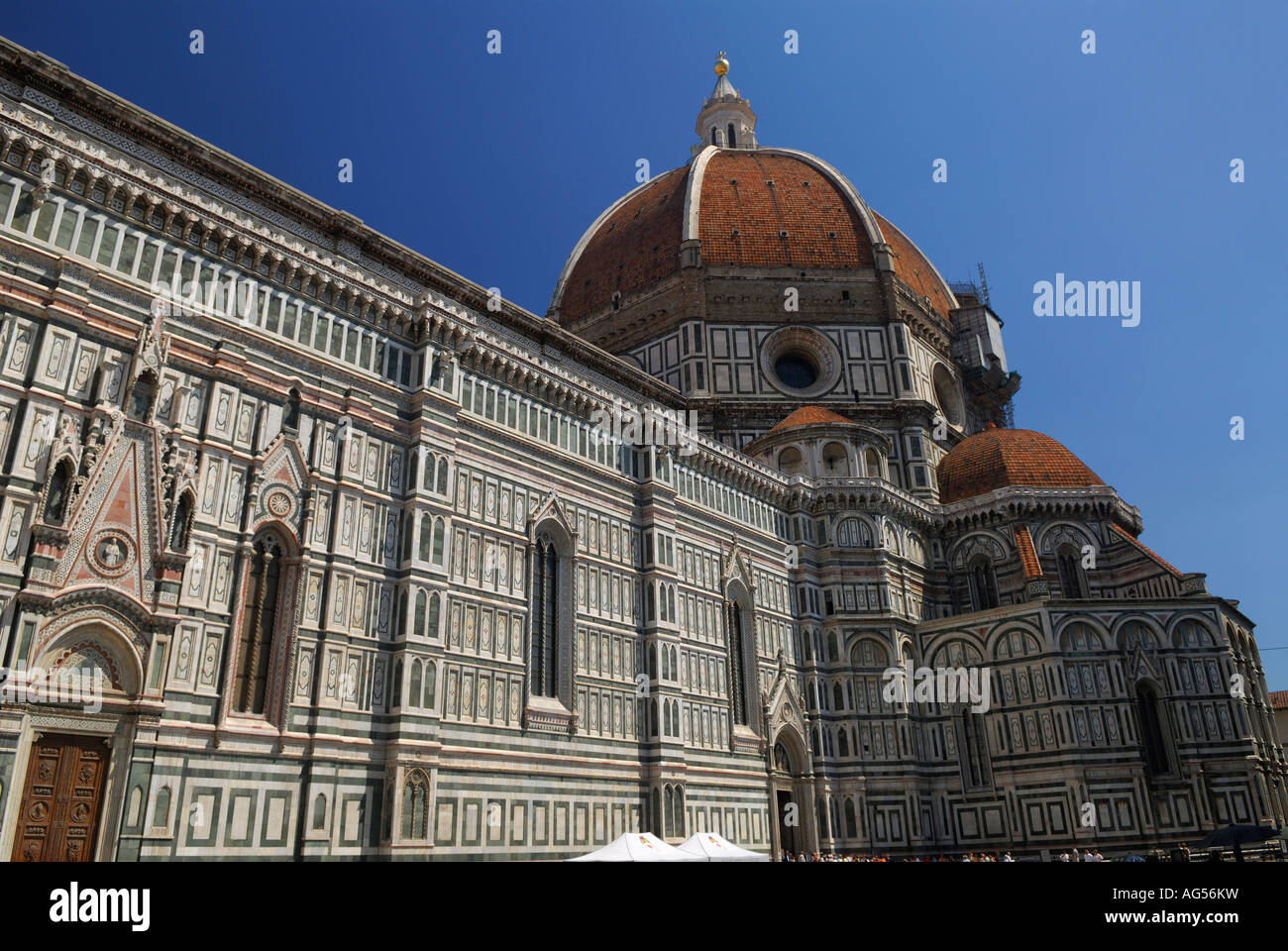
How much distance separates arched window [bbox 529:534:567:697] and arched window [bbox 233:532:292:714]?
21.3ft

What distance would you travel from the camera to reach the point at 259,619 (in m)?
17.2

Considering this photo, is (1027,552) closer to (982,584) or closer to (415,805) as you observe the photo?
(982,584)

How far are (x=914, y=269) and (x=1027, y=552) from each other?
18750 mm

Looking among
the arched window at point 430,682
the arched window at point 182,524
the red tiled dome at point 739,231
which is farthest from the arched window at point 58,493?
the red tiled dome at point 739,231

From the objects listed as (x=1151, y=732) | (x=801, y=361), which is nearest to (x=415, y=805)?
(x=1151, y=732)

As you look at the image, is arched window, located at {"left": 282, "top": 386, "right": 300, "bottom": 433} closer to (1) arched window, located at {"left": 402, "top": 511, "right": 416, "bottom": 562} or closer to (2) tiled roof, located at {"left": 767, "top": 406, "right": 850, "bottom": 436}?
(1) arched window, located at {"left": 402, "top": 511, "right": 416, "bottom": 562}

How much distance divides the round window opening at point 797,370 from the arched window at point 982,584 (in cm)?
1063

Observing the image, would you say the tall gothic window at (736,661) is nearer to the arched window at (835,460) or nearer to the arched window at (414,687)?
the arched window at (835,460)

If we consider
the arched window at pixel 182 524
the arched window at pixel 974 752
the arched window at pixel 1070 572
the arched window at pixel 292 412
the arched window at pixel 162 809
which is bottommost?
the arched window at pixel 162 809

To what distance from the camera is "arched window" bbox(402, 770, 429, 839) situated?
1766 centimetres

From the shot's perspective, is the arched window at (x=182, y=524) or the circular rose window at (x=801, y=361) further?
the circular rose window at (x=801, y=361)

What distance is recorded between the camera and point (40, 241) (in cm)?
1583

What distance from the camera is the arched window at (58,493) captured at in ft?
47.8

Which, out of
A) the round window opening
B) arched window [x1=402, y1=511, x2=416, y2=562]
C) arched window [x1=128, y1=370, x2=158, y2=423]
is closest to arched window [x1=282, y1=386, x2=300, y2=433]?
arched window [x1=128, y1=370, x2=158, y2=423]
